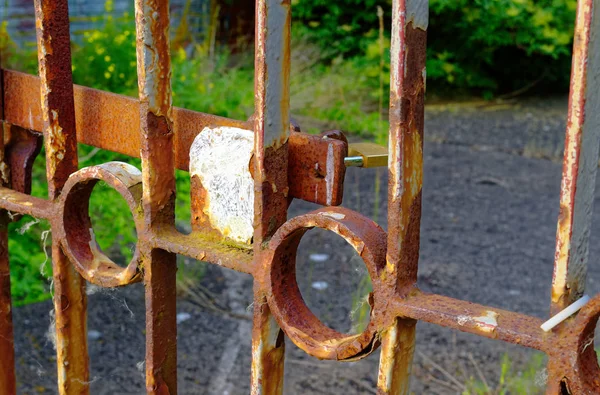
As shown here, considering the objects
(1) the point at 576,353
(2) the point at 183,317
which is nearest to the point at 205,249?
(1) the point at 576,353

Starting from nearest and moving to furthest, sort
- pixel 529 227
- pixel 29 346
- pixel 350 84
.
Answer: pixel 29 346 < pixel 529 227 < pixel 350 84

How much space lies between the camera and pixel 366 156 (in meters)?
0.96

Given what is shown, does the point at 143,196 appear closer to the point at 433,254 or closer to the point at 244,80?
the point at 433,254

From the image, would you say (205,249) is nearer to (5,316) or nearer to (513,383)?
(5,316)

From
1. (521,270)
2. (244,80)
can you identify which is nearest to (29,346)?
(521,270)

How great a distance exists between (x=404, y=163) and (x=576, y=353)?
0.77 feet

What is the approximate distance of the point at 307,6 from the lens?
8062mm

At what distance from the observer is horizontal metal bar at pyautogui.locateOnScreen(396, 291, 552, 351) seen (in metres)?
0.73

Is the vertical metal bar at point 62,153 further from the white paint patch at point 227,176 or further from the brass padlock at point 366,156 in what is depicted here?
the brass padlock at point 366,156

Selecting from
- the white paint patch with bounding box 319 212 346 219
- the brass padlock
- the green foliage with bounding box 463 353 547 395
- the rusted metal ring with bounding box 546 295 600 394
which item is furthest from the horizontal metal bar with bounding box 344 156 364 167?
the green foliage with bounding box 463 353 547 395

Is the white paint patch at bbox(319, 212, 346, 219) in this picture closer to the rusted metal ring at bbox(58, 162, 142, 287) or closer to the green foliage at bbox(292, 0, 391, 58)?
the rusted metal ring at bbox(58, 162, 142, 287)

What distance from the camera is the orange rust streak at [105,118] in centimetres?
105

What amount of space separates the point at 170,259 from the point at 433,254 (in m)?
2.81

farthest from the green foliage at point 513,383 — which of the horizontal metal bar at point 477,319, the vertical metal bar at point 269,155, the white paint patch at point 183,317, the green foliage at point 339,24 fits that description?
the green foliage at point 339,24
